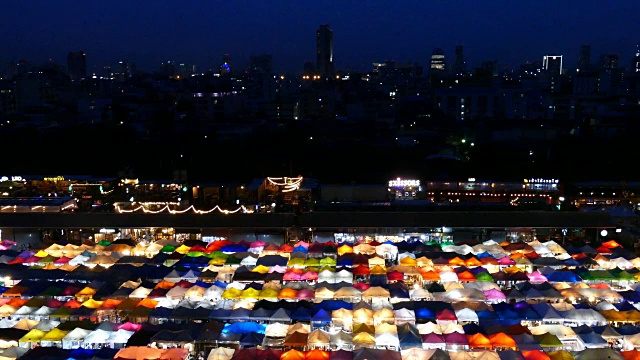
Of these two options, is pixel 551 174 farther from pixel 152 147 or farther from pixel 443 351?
pixel 443 351

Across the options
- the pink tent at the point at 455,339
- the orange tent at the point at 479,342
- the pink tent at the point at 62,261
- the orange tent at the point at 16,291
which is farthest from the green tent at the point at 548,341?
the pink tent at the point at 62,261

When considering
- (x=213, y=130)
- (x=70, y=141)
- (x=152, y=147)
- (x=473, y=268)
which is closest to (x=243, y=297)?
(x=473, y=268)

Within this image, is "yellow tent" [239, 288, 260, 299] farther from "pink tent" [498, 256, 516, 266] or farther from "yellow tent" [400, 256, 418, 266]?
"pink tent" [498, 256, 516, 266]

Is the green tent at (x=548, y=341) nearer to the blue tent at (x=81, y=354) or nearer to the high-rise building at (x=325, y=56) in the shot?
the blue tent at (x=81, y=354)

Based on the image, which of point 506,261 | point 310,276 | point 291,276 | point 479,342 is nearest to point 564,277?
point 506,261

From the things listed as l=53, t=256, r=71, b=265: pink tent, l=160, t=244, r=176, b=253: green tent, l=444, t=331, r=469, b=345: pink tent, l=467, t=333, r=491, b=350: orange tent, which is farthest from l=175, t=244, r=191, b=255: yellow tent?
l=467, t=333, r=491, b=350: orange tent

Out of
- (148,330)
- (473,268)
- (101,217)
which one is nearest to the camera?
(148,330)
